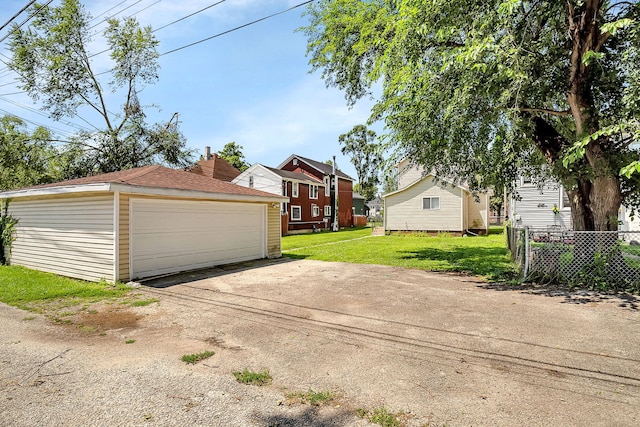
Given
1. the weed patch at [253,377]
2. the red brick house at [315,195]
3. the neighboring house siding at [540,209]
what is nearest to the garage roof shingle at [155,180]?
the weed patch at [253,377]

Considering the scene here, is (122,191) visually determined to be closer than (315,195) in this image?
Yes

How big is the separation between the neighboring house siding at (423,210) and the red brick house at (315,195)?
8.68 metres

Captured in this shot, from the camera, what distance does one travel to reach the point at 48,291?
7.27 metres

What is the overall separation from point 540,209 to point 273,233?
13622 mm

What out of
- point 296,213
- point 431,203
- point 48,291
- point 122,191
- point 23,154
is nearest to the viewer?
point 48,291

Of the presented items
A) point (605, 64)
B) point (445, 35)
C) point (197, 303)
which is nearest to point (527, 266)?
point (605, 64)

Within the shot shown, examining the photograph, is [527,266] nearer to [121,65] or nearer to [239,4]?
[239,4]

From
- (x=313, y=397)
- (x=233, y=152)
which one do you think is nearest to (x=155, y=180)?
(x=313, y=397)

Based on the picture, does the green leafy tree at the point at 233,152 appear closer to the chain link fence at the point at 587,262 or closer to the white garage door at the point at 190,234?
the white garage door at the point at 190,234

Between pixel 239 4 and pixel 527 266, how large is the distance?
9.40 meters

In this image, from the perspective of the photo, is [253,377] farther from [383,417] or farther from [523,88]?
[523,88]

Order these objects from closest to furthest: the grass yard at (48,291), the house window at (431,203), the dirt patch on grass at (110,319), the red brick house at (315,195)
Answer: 1. the dirt patch on grass at (110,319)
2. the grass yard at (48,291)
3. the house window at (431,203)
4. the red brick house at (315,195)

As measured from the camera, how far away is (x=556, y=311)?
5680 millimetres

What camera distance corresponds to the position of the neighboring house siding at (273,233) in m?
13.0
